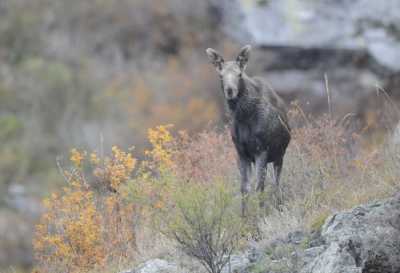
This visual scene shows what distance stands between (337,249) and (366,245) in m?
0.34

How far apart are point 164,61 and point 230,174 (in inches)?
1244

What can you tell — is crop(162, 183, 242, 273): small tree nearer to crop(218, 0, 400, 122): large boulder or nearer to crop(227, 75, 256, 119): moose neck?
crop(227, 75, 256, 119): moose neck

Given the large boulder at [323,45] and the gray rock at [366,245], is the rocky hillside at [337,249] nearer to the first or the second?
the gray rock at [366,245]

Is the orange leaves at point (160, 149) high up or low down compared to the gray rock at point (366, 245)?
up

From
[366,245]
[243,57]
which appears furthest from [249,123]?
[366,245]

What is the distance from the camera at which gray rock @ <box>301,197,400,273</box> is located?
Answer: 10898 mm

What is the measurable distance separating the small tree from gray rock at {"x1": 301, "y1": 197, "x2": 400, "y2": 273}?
104 cm

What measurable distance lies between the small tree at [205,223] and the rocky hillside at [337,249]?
12.4 inches

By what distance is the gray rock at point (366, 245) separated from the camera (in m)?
10.9

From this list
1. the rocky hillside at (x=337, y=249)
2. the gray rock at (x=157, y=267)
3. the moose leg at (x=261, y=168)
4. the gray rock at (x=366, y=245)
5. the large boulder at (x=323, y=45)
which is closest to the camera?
the gray rock at (x=366, y=245)

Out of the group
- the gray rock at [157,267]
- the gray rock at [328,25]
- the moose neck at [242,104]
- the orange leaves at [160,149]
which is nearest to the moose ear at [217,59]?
the moose neck at [242,104]

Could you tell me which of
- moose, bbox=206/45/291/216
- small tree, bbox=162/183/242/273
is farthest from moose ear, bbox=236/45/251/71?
small tree, bbox=162/183/242/273

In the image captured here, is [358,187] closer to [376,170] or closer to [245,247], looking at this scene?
[376,170]

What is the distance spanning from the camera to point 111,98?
4306cm
